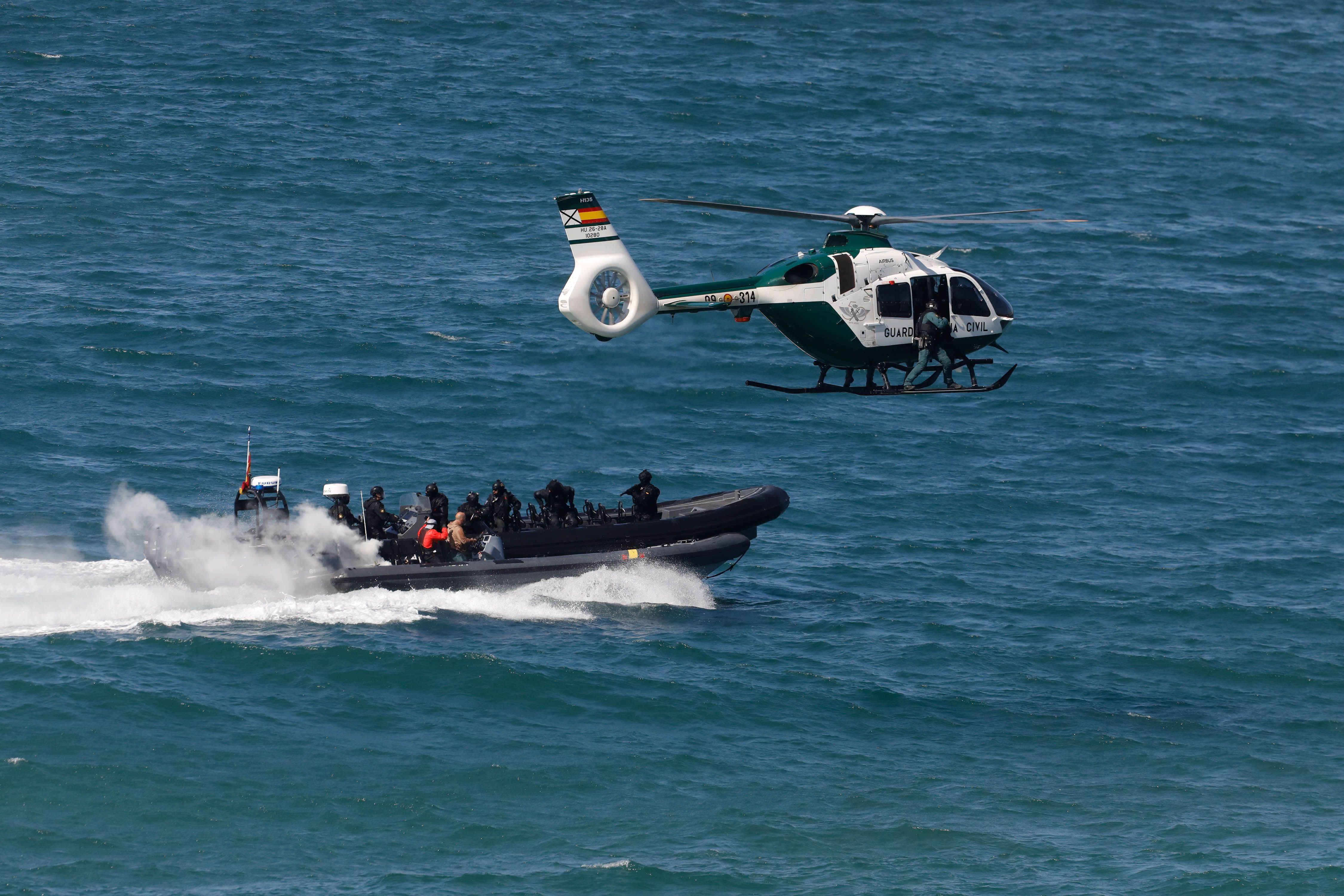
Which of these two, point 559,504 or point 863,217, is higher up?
point 863,217

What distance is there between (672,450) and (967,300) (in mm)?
18277

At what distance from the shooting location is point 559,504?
1501 inches

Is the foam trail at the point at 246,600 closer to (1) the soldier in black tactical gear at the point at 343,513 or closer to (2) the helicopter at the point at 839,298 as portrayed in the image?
(1) the soldier in black tactical gear at the point at 343,513

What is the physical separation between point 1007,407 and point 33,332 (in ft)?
105

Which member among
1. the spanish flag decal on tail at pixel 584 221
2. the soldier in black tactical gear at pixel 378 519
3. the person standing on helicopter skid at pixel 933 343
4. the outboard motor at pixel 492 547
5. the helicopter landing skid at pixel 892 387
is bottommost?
the outboard motor at pixel 492 547

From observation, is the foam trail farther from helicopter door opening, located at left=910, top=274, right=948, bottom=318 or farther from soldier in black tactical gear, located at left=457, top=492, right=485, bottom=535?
helicopter door opening, located at left=910, top=274, right=948, bottom=318

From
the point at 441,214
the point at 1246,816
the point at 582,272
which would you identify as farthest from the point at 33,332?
the point at 1246,816

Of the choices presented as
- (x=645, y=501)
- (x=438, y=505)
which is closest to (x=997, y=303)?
(x=645, y=501)

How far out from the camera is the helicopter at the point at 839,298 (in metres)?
29.5

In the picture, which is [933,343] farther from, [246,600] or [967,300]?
[246,600]

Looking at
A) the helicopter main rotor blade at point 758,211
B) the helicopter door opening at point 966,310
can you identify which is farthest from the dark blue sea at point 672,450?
the helicopter door opening at point 966,310

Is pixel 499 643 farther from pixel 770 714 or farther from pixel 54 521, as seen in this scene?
pixel 54 521

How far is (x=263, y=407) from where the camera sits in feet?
162

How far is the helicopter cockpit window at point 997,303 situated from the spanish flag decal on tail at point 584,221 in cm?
781
